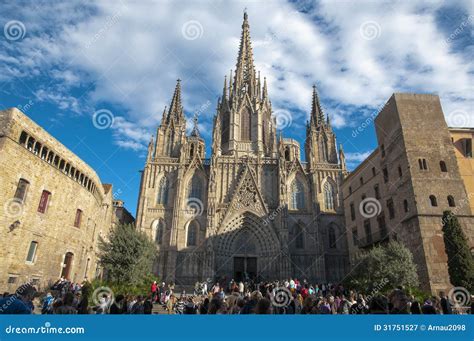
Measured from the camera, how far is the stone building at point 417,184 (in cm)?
1798

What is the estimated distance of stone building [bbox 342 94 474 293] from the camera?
18.0 m

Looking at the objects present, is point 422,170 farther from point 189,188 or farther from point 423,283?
point 189,188

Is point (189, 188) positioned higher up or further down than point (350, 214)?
higher up

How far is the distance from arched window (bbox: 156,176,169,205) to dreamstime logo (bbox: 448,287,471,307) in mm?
27460

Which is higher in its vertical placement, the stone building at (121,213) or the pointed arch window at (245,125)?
the pointed arch window at (245,125)

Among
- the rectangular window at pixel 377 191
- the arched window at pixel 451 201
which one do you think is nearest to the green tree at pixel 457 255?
the arched window at pixel 451 201

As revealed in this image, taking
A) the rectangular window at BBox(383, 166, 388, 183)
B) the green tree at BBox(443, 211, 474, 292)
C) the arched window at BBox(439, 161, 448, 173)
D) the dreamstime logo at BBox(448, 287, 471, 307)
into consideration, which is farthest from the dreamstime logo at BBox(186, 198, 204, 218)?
the dreamstime logo at BBox(448, 287, 471, 307)

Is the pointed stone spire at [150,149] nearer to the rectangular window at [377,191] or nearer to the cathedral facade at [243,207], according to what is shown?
the cathedral facade at [243,207]

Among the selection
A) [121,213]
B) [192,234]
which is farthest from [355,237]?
[121,213]

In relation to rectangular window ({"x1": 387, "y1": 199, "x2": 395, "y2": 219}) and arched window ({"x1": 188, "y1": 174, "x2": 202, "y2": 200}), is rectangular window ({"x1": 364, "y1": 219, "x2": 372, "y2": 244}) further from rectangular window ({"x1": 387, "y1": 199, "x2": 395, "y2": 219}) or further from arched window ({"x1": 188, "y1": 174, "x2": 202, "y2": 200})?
arched window ({"x1": 188, "y1": 174, "x2": 202, "y2": 200})

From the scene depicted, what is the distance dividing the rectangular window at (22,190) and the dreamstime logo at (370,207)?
80.6 feet

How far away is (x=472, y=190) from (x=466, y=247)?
570 cm
